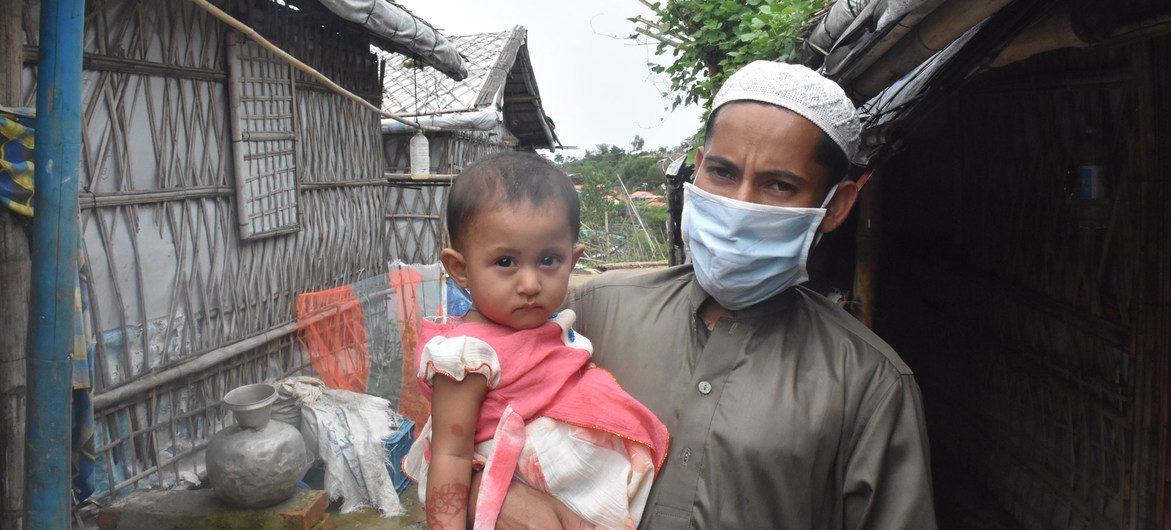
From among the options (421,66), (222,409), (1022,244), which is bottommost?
(222,409)

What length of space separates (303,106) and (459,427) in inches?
230

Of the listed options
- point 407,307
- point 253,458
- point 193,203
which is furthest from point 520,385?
point 407,307

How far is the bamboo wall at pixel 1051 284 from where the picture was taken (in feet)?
7.97

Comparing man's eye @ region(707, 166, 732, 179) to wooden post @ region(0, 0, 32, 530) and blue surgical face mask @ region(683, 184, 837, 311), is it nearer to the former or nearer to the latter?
blue surgical face mask @ region(683, 184, 837, 311)

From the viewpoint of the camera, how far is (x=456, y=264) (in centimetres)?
171

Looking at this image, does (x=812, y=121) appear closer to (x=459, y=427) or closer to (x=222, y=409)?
(x=459, y=427)

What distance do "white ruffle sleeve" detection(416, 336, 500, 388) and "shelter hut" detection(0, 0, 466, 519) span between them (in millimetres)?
2040

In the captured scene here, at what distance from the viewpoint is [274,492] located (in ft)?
15.8

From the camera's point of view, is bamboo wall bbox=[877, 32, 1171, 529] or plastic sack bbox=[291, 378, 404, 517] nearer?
bamboo wall bbox=[877, 32, 1171, 529]

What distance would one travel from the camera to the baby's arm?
1.48 metres


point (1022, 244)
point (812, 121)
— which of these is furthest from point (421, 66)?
point (812, 121)

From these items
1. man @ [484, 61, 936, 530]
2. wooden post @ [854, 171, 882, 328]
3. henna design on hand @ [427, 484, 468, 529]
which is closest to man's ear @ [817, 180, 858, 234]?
man @ [484, 61, 936, 530]

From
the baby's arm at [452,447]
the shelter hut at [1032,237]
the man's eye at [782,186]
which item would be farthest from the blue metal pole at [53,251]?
the shelter hut at [1032,237]

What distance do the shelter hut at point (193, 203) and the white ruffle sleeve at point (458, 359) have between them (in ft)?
6.69
